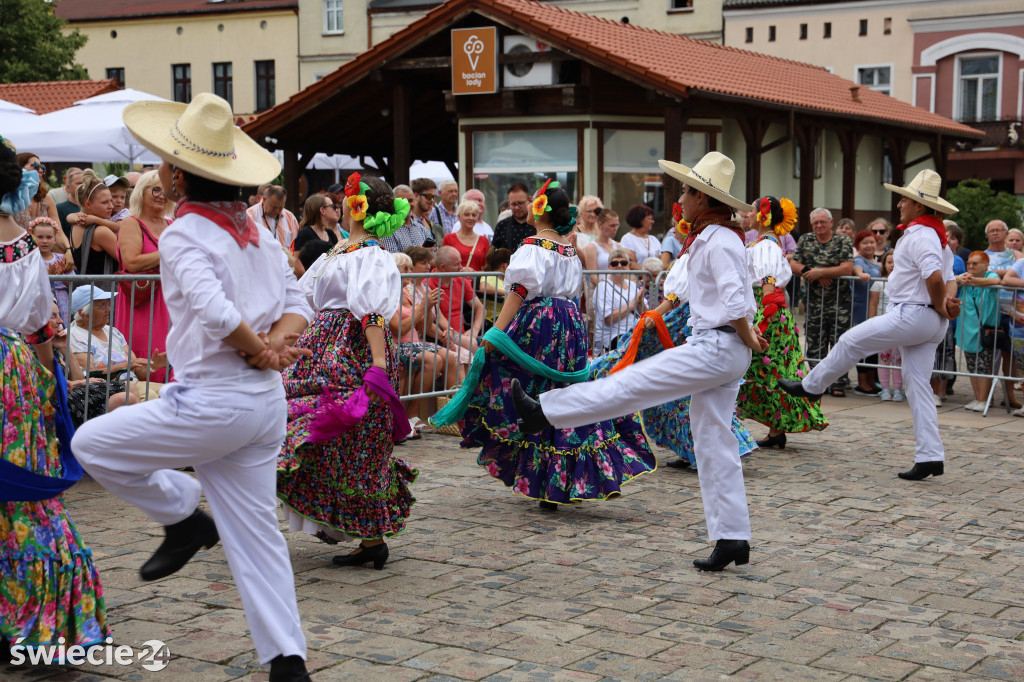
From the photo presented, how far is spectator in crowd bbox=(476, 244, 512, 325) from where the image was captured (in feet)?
33.4

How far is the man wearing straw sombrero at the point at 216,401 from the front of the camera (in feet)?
12.6

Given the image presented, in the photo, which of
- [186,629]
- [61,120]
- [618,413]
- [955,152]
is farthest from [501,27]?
[955,152]

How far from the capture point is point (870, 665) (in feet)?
14.7

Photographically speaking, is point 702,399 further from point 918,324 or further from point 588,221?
point 588,221

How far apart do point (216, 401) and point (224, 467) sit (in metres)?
0.25

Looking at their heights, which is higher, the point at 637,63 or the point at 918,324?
the point at 637,63

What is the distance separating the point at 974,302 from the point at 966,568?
22.0 ft

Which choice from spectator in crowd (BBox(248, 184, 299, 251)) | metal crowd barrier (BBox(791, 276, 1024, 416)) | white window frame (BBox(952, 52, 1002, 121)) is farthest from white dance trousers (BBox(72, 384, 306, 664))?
white window frame (BBox(952, 52, 1002, 121))

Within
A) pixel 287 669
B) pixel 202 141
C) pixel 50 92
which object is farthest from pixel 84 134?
pixel 50 92

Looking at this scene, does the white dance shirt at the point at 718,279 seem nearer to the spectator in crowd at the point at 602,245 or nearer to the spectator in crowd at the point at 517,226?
the spectator in crowd at the point at 602,245

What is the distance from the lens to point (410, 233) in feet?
37.7

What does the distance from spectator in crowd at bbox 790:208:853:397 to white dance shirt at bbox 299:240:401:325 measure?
761 cm

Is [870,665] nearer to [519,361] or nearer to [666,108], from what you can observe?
[519,361]

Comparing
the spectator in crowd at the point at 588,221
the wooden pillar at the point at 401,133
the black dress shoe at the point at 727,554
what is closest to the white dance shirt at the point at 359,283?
the black dress shoe at the point at 727,554
